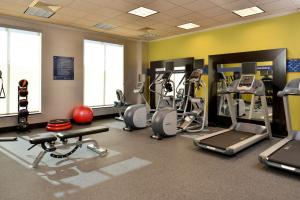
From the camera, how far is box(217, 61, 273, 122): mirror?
5406mm

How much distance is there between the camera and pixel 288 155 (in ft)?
10.7

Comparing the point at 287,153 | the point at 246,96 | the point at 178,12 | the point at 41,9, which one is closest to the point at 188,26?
the point at 178,12

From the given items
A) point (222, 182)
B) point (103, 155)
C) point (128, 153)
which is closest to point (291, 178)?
point (222, 182)

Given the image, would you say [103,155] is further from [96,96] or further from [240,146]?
[96,96]

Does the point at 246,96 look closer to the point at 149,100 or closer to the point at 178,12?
the point at 178,12

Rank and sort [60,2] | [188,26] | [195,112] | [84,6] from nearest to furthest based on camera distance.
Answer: [60,2] < [84,6] < [195,112] < [188,26]

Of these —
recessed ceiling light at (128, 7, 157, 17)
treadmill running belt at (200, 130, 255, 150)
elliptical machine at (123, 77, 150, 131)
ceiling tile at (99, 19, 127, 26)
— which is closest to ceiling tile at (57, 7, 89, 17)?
ceiling tile at (99, 19, 127, 26)

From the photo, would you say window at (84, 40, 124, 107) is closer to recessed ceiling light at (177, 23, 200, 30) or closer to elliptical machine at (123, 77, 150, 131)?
elliptical machine at (123, 77, 150, 131)

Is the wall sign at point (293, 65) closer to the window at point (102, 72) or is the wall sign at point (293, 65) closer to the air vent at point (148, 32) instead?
the air vent at point (148, 32)

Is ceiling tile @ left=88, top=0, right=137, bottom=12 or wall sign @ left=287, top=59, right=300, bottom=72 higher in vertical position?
ceiling tile @ left=88, top=0, right=137, bottom=12

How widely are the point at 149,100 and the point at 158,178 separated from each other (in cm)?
591

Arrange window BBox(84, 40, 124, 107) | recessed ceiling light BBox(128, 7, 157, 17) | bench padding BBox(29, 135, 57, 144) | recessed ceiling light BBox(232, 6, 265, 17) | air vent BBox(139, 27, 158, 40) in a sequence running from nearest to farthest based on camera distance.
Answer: bench padding BBox(29, 135, 57, 144) < recessed ceiling light BBox(232, 6, 265, 17) < recessed ceiling light BBox(128, 7, 157, 17) < air vent BBox(139, 27, 158, 40) < window BBox(84, 40, 124, 107)

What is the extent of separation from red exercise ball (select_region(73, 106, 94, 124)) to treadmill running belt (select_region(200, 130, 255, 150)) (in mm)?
3769

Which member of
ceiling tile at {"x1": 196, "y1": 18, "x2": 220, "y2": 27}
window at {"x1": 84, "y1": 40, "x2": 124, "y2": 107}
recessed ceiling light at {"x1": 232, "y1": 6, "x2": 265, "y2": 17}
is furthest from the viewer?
window at {"x1": 84, "y1": 40, "x2": 124, "y2": 107}
